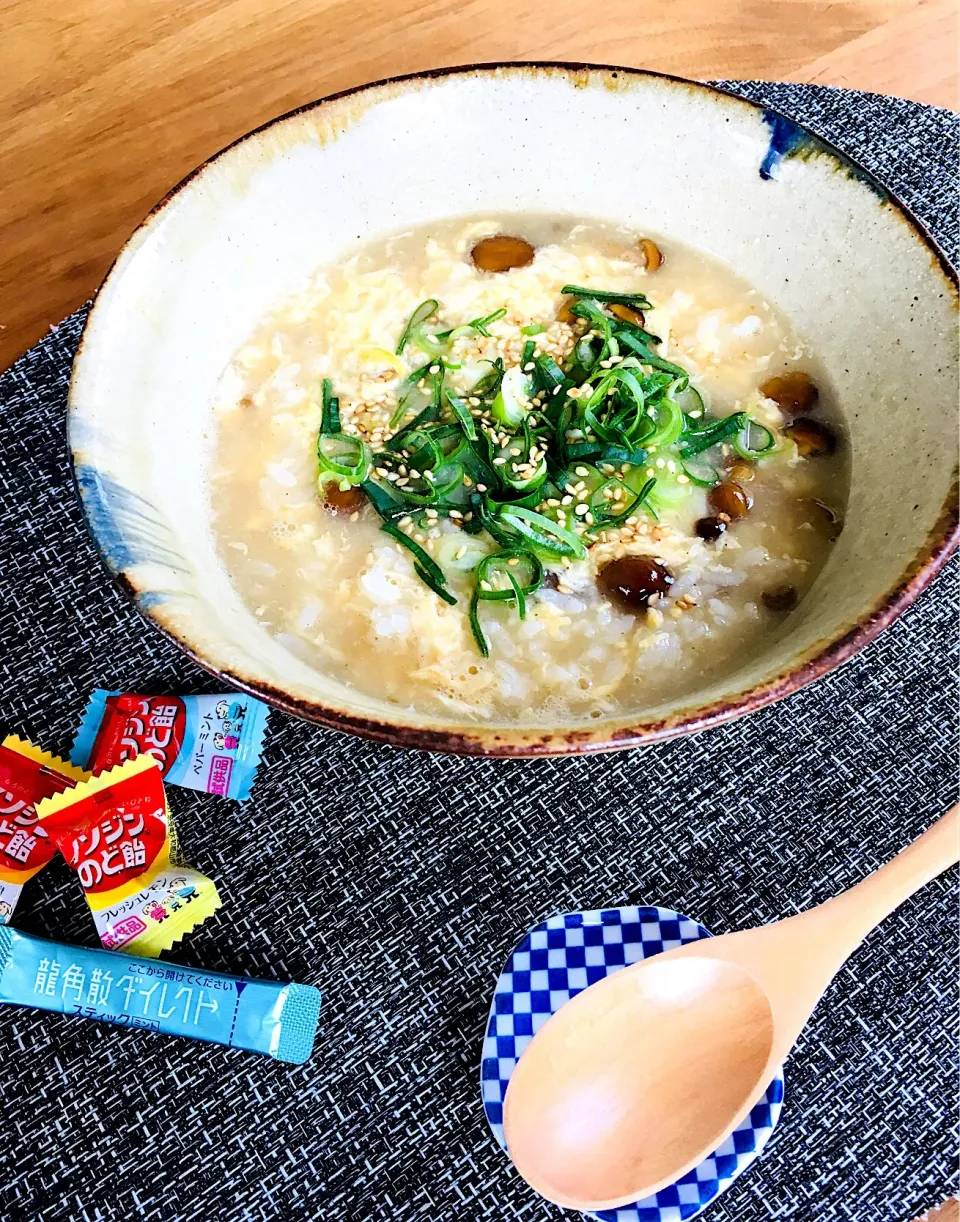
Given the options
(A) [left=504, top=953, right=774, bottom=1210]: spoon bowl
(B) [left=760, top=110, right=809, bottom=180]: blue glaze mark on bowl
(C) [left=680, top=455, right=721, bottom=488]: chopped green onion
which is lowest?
(A) [left=504, top=953, right=774, bottom=1210]: spoon bowl

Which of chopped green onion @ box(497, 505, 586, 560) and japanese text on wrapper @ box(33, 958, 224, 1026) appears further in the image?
chopped green onion @ box(497, 505, 586, 560)

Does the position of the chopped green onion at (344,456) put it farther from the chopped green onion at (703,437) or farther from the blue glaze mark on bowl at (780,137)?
the blue glaze mark on bowl at (780,137)

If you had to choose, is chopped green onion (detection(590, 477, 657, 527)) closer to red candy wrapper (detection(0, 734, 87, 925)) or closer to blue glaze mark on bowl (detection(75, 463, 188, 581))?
blue glaze mark on bowl (detection(75, 463, 188, 581))

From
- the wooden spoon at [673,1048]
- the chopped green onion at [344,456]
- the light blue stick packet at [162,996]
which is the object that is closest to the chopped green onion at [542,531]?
the chopped green onion at [344,456]

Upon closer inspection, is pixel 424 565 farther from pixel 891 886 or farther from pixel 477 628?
pixel 891 886

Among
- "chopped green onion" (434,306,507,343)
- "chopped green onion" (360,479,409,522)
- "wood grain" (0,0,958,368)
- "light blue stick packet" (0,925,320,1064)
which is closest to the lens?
"light blue stick packet" (0,925,320,1064)

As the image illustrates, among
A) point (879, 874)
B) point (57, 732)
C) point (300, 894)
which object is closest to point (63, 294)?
point (57, 732)

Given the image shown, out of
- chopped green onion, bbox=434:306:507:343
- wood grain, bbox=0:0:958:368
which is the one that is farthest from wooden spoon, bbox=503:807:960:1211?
wood grain, bbox=0:0:958:368

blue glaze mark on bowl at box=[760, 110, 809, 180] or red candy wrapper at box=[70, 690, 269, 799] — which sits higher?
blue glaze mark on bowl at box=[760, 110, 809, 180]
